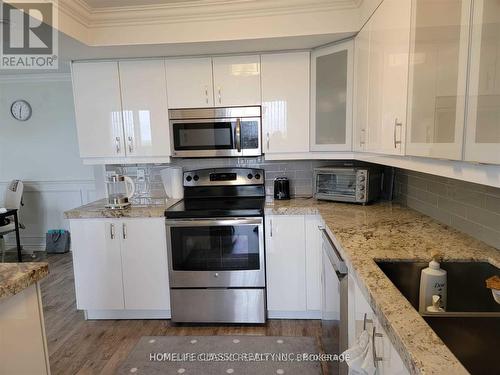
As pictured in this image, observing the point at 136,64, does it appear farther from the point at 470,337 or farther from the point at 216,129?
the point at 470,337

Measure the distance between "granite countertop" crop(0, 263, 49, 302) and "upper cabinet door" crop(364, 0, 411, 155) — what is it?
5.22ft

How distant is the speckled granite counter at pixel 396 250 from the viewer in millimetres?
782

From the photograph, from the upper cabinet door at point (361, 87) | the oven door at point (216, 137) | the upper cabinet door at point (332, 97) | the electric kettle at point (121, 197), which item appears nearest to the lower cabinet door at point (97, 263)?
the electric kettle at point (121, 197)

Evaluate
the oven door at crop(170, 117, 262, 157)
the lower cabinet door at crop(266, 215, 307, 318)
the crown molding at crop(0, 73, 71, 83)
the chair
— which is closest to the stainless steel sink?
the lower cabinet door at crop(266, 215, 307, 318)

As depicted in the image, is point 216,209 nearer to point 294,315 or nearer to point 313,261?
point 313,261

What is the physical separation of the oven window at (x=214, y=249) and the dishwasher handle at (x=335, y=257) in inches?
25.9

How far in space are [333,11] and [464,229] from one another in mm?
1612

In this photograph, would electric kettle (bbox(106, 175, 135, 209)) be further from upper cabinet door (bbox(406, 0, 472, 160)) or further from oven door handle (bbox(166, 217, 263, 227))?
upper cabinet door (bbox(406, 0, 472, 160))

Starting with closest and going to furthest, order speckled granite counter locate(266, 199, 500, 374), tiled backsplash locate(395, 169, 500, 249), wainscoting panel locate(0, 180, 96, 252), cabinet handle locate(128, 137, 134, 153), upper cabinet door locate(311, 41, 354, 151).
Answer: speckled granite counter locate(266, 199, 500, 374) < tiled backsplash locate(395, 169, 500, 249) < upper cabinet door locate(311, 41, 354, 151) < cabinet handle locate(128, 137, 134, 153) < wainscoting panel locate(0, 180, 96, 252)

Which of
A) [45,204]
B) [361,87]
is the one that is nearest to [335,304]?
[361,87]

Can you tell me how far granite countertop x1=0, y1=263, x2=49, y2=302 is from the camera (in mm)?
1020

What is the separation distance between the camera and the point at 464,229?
1629 mm

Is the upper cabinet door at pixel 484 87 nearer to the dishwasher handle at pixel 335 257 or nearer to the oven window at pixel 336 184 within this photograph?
the dishwasher handle at pixel 335 257

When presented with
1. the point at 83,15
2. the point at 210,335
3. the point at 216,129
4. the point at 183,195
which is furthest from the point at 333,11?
the point at 210,335
